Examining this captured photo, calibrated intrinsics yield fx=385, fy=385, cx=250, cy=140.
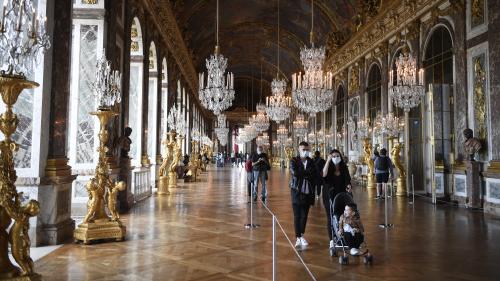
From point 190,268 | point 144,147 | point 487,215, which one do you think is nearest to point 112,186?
point 190,268

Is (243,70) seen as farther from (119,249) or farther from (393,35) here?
(119,249)

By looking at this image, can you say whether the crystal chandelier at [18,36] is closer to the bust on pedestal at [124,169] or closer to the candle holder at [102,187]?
the candle holder at [102,187]

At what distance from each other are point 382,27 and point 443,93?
5.26 m

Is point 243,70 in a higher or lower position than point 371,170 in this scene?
higher

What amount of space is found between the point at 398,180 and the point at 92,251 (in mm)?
10047

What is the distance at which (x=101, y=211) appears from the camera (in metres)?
5.50

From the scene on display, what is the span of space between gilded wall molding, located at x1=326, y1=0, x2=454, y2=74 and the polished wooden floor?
270 inches

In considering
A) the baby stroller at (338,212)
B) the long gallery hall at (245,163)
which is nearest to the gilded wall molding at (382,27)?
the long gallery hall at (245,163)

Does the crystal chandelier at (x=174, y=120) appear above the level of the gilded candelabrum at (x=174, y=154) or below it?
above

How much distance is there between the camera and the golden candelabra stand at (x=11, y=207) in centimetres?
300

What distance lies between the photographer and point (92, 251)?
477 cm

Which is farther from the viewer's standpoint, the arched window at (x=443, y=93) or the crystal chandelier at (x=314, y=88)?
the arched window at (x=443, y=93)

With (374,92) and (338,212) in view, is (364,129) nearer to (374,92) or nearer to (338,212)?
(374,92)

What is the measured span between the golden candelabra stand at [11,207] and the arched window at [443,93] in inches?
406
